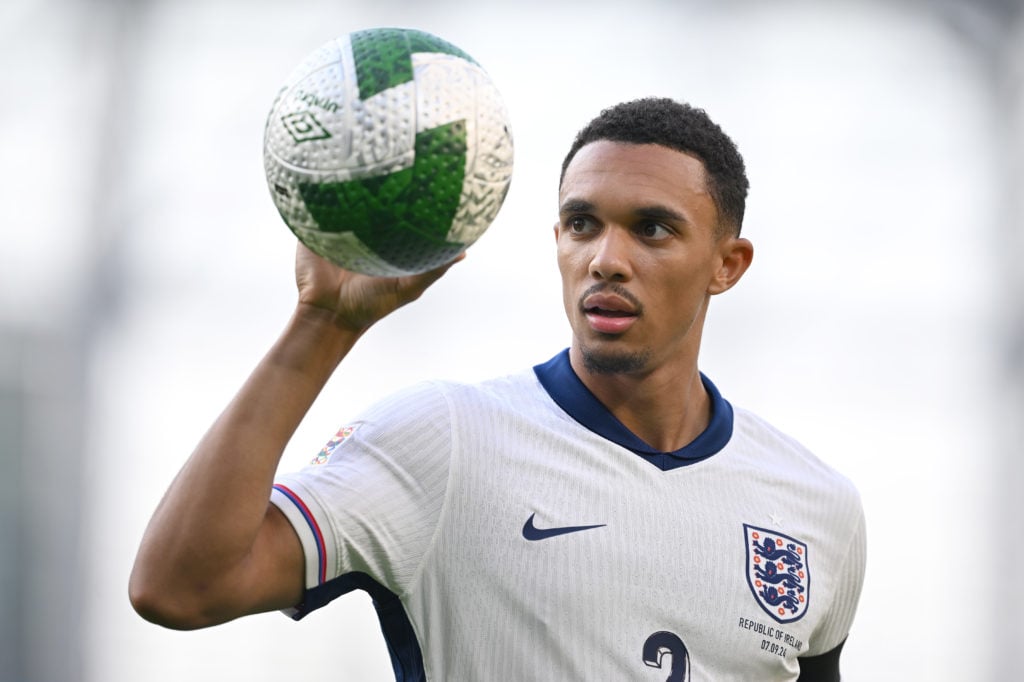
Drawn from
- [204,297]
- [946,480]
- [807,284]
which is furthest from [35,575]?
[946,480]

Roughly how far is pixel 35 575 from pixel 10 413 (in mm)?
587

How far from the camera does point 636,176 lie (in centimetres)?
196

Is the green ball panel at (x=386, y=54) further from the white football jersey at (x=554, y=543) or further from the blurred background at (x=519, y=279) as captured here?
the blurred background at (x=519, y=279)

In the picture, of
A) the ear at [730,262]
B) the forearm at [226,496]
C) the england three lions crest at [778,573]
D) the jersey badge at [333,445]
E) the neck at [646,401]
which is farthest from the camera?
the ear at [730,262]

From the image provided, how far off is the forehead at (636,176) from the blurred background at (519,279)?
94.1 inches

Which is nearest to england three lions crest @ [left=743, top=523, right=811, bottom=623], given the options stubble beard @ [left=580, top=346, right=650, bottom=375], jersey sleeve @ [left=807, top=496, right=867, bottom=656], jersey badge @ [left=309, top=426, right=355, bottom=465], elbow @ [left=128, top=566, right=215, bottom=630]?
jersey sleeve @ [left=807, top=496, right=867, bottom=656]

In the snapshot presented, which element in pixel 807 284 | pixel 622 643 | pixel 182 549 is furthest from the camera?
pixel 807 284

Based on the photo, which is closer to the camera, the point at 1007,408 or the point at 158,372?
the point at 158,372

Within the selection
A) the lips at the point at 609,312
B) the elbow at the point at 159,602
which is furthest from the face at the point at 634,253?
the elbow at the point at 159,602

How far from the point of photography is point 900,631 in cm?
441

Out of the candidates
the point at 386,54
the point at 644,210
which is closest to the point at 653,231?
the point at 644,210

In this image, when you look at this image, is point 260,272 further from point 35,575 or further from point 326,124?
point 326,124

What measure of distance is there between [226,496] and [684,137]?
1.06 m

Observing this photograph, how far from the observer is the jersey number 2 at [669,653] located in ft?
5.64
